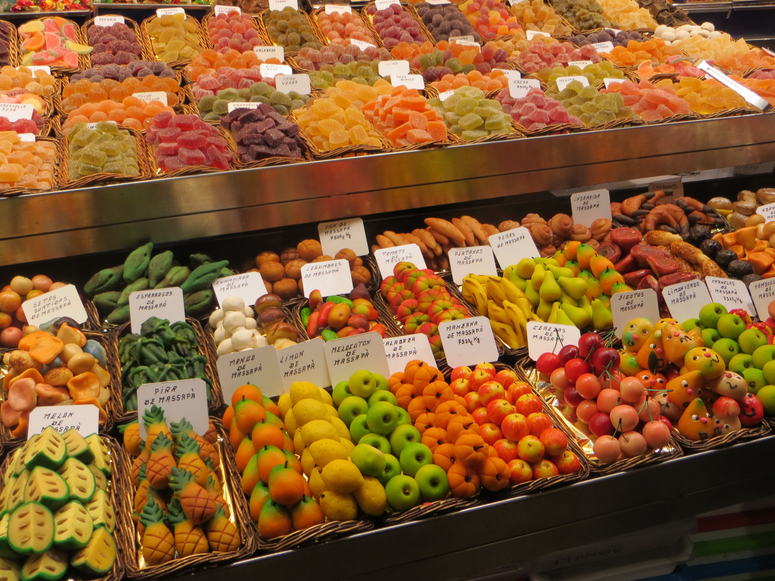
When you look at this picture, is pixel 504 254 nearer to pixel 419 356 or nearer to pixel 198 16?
pixel 419 356

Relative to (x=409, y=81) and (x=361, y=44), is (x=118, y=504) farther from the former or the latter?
(x=361, y=44)

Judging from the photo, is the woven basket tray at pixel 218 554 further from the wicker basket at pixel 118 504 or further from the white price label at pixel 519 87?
the white price label at pixel 519 87

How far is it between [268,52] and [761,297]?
2700mm

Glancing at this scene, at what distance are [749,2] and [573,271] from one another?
12.9 ft

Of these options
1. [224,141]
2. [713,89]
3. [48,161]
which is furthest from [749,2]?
[48,161]

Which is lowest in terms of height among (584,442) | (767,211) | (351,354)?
(584,442)

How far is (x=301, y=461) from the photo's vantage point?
5.71ft

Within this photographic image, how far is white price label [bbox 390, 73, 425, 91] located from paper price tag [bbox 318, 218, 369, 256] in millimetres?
1000

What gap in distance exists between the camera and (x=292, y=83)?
10.4 ft

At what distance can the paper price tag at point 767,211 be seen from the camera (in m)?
2.99

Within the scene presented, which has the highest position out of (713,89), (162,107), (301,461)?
(162,107)

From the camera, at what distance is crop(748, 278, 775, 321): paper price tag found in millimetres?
2482

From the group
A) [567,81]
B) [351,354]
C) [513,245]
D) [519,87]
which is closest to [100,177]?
[351,354]

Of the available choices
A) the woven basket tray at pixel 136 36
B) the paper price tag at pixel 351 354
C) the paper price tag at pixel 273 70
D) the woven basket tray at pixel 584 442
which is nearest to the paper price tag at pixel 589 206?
the woven basket tray at pixel 584 442
